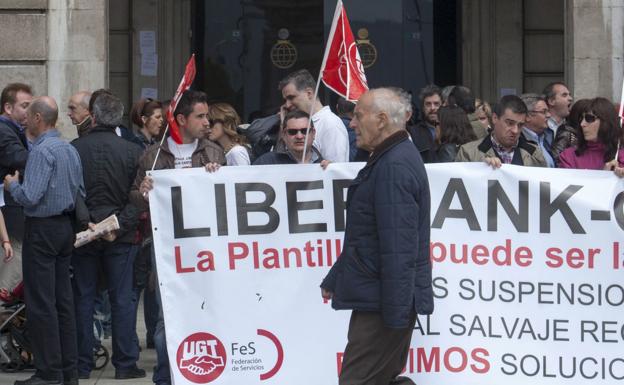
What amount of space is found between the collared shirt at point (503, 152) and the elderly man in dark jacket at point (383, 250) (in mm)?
2189

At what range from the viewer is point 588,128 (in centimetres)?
1009

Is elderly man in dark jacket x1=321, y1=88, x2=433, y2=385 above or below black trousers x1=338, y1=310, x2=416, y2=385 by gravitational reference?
above

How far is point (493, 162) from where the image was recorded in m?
9.38

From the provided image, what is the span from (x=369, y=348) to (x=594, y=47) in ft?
23.2

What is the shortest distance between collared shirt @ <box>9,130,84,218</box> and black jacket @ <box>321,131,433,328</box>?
2.89 meters

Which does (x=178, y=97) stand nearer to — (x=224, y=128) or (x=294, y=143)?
(x=294, y=143)

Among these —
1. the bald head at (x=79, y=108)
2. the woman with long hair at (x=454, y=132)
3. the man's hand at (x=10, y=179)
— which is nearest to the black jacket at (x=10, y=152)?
the man's hand at (x=10, y=179)

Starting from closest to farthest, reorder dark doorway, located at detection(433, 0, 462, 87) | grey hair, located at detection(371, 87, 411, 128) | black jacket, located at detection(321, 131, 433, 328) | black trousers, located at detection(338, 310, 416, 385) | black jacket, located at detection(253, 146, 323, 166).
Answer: black jacket, located at detection(321, 131, 433, 328) → black trousers, located at detection(338, 310, 416, 385) → grey hair, located at detection(371, 87, 411, 128) → black jacket, located at detection(253, 146, 323, 166) → dark doorway, located at detection(433, 0, 462, 87)

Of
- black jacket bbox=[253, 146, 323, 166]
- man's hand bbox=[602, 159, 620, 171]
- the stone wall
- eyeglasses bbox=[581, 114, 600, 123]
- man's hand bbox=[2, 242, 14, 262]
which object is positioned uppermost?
the stone wall

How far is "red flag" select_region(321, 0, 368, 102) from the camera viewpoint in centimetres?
968

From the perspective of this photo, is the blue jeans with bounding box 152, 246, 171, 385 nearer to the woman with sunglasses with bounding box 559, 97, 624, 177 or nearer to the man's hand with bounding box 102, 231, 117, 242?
the man's hand with bounding box 102, 231, 117, 242

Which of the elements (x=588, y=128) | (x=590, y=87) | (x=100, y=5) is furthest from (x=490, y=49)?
(x=588, y=128)

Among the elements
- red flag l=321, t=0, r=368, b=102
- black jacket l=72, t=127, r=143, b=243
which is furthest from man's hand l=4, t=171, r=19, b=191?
red flag l=321, t=0, r=368, b=102

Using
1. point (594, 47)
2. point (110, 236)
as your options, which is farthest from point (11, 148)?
point (594, 47)
